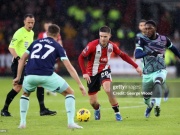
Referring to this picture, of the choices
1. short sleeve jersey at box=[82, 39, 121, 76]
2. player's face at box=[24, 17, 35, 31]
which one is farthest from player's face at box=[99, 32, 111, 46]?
player's face at box=[24, 17, 35, 31]

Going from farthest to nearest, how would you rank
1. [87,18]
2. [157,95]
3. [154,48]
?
[87,18]
[154,48]
[157,95]

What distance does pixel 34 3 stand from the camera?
3136cm

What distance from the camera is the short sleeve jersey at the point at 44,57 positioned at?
11336 mm

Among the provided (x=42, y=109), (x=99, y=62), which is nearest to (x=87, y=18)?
(x=42, y=109)

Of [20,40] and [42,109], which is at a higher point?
[20,40]

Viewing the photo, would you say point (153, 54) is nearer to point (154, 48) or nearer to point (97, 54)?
point (154, 48)

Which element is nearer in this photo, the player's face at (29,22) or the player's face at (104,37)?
the player's face at (104,37)

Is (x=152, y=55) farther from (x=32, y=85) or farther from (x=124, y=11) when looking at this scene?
(x=124, y=11)

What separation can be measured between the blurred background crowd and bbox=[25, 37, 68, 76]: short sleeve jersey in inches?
684

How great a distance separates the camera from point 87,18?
31094mm

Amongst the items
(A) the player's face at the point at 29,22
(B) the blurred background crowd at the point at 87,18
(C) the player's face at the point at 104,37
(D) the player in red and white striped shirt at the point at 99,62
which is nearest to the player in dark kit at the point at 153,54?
(D) the player in red and white striped shirt at the point at 99,62

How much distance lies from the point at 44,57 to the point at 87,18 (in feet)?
65.2

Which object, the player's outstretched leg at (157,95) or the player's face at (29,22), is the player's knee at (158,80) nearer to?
the player's outstretched leg at (157,95)

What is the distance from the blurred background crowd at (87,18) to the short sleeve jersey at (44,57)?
1736 centimetres
